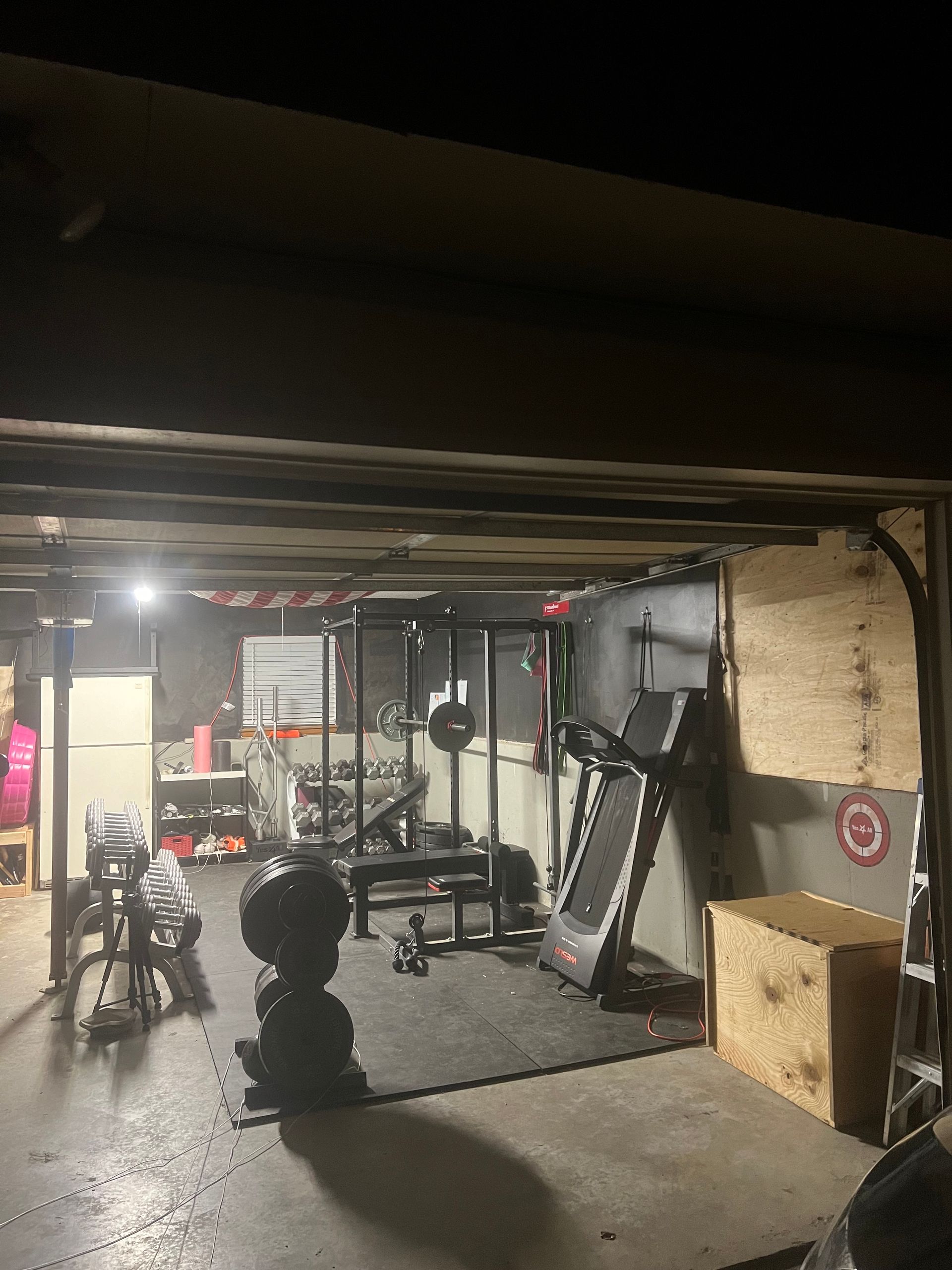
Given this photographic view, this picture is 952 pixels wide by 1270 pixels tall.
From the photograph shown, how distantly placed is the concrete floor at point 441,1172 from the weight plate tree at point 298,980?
7.4 inches

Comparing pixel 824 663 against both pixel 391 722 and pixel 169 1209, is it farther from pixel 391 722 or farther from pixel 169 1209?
pixel 391 722

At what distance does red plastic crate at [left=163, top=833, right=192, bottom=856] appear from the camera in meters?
7.79

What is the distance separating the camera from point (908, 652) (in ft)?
10.9

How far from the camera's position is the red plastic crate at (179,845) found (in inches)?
307

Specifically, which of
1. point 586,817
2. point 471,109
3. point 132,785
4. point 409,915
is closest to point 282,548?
point 586,817

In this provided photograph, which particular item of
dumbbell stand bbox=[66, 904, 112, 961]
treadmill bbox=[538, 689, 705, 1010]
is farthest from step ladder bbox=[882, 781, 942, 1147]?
dumbbell stand bbox=[66, 904, 112, 961]

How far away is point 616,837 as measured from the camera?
15.6ft

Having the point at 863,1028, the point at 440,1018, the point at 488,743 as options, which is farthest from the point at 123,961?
the point at 863,1028

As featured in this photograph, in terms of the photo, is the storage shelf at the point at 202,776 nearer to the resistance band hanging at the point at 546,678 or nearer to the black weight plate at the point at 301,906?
the resistance band hanging at the point at 546,678

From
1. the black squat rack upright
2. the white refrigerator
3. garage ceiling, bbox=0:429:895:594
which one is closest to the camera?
garage ceiling, bbox=0:429:895:594

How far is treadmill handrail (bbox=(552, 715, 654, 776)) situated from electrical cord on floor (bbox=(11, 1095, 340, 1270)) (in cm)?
219

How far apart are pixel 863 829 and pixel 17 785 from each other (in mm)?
6438

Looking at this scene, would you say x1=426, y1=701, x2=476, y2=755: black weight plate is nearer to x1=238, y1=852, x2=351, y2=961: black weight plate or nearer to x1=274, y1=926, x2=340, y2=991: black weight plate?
x1=238, y1=852, x2=351, y2=961: black weight plate

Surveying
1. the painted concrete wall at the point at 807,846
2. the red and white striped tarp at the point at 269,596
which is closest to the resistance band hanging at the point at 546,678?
the red and white striped tarp at the point at 269,596
